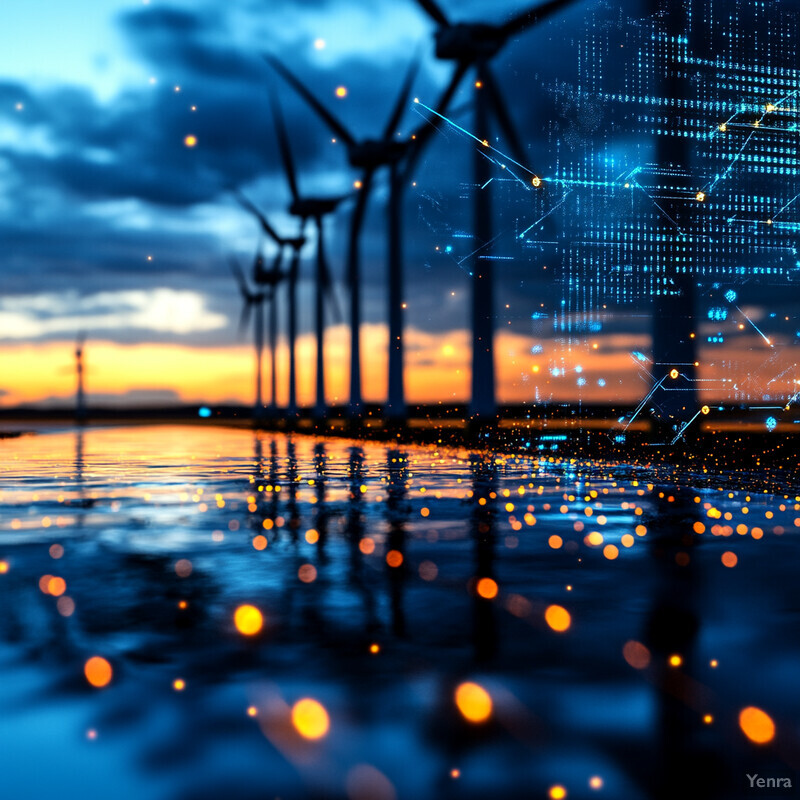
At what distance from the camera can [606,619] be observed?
372 inches

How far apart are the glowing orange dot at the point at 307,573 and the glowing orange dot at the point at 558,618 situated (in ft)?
9.77

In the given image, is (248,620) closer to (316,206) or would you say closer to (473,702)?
(473,702)

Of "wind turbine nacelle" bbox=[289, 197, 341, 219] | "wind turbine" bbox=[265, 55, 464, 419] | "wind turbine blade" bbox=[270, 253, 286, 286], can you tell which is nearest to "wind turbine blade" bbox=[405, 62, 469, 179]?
"wind turbine" bbox=[265, 55, 464, 419]

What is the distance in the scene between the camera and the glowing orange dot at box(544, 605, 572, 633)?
29.8 ft

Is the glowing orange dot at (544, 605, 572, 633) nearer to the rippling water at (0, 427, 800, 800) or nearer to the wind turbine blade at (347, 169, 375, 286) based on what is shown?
the rippling water at (0, 427, 800, 800)

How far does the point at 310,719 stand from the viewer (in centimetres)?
637

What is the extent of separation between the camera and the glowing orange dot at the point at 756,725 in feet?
19.7

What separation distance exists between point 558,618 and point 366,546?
5352mm

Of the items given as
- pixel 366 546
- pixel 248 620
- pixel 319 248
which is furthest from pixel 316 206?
pixel 248 620

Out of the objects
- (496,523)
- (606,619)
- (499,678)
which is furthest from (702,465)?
(499,678)

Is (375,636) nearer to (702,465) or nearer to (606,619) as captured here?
(606,619)

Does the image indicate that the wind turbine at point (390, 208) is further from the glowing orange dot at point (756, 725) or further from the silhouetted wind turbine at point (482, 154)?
the glowing orange dot at point (756, 725)

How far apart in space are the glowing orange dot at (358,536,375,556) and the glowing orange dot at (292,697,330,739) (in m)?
7.03

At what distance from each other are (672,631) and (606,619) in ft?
2.30
